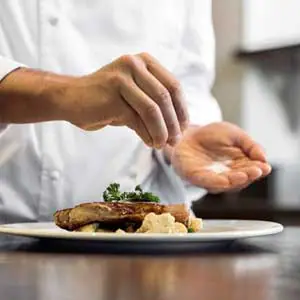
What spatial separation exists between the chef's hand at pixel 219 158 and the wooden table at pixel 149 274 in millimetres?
190

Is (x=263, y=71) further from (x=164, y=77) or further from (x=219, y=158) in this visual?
(x=164, y=77)

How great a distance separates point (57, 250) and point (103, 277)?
200 mm

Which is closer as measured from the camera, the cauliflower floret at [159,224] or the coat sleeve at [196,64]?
the cauliflower floret at [159,224]

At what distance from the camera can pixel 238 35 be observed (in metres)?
3.42

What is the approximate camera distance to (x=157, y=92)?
2.75 feet

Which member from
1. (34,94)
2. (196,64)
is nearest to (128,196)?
(34,94)

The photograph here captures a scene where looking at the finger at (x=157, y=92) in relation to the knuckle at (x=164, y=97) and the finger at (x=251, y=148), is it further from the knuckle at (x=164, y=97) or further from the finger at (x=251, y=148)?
the finger at (x=251, y=148)

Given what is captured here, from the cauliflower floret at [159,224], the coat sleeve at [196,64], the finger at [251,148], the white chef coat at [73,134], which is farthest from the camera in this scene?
the coat sleeve at [196,64]

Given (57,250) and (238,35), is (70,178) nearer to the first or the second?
(57,250)

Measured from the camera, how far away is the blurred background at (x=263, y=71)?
3264 mm

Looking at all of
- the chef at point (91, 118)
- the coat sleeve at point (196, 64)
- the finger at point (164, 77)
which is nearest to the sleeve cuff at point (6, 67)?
the chef at point (91, 118)

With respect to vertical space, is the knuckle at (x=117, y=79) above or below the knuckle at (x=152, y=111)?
above

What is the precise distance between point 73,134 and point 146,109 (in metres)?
0.44

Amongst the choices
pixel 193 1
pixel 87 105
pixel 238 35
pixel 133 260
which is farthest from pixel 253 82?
pixel 133 260
